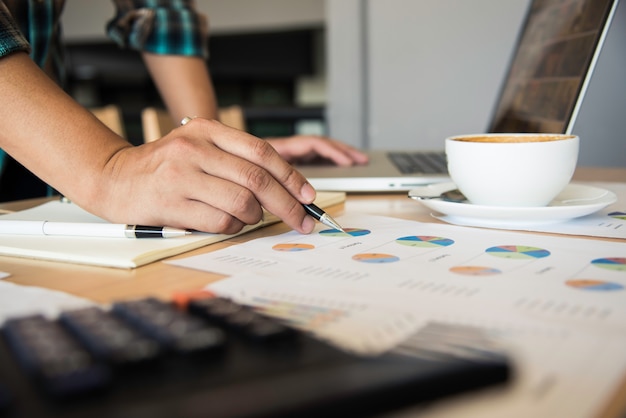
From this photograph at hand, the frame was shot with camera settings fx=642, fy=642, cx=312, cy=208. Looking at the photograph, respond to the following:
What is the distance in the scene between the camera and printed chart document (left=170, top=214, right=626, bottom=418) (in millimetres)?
271

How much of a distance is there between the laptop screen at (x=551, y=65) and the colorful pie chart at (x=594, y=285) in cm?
55

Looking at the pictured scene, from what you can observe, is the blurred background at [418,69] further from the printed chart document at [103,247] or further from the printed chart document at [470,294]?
the printed chart document at [103,247]

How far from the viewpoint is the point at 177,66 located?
1230 mm

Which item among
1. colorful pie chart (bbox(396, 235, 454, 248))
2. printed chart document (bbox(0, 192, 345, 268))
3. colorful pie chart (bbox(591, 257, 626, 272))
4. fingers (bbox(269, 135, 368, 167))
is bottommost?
colorful pie chart (bbox(396, 235, 454, 248))

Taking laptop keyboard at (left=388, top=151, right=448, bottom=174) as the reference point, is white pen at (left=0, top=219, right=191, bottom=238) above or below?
above

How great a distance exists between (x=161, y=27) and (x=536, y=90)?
2.31 ft

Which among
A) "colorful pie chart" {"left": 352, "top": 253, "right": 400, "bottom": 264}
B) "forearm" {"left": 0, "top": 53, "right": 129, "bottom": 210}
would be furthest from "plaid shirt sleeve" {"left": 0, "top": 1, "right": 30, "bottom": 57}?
"colorful pie chart" {"left": 352, "top": 253, "right": 400, "bottom": 264}

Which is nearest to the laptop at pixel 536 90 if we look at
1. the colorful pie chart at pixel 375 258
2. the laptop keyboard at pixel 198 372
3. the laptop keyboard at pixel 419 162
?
the laptop keyboard at pixel 419 162

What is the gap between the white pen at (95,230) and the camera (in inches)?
23.2

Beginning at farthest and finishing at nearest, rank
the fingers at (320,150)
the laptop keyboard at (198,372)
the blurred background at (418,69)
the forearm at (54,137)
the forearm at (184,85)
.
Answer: the blurred background at (418,69) → the forearm at (184,85) → the fingers at (320,150) → the forearm at (54,137) → the laptop keyboard at (198,372)

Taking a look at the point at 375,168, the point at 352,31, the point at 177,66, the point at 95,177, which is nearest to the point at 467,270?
the point at 95,177

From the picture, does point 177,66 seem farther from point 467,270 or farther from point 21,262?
point 467,270

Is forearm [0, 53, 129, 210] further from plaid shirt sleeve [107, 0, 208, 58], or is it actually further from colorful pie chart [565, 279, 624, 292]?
plaid shirt sleeve [107, 0, 208, 58]

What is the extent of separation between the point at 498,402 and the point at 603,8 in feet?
2.83
